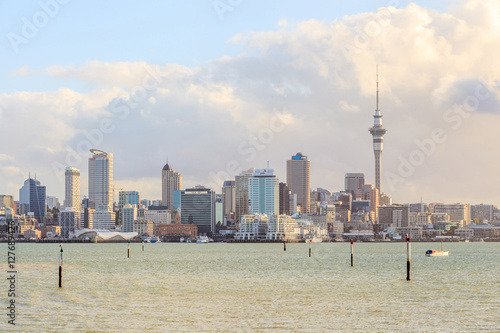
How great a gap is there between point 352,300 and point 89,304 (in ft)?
72.2

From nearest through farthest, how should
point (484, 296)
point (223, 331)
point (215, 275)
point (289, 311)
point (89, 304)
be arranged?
point (223, 331) < point (289, 311) < point (89, 304) < point (484, 296) < point (215, 275)

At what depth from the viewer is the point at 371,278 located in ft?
314

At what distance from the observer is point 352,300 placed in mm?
68125

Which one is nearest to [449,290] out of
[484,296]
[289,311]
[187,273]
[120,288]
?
[484,296]

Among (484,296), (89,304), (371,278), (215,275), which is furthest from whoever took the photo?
(215,275)

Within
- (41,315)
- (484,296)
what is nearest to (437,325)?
(484,296)

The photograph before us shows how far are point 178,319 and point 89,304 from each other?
1252 centimetres

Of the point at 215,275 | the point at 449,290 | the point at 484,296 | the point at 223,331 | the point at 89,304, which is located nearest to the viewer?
the point at 223,331

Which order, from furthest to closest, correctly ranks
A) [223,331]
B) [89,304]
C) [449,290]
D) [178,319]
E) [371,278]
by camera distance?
[371,278] < [449,290] < [89,304] < [178,319] < [223,331]

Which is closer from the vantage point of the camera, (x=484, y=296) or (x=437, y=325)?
(x=437, y=325)

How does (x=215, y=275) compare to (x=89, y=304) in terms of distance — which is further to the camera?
(x=215, y=275)

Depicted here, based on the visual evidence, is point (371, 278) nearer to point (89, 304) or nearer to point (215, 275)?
point (215, 275)

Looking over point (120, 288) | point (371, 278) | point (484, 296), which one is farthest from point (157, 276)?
point (484, 296)

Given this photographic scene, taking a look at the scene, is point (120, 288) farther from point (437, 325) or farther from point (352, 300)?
point (437, 325)
